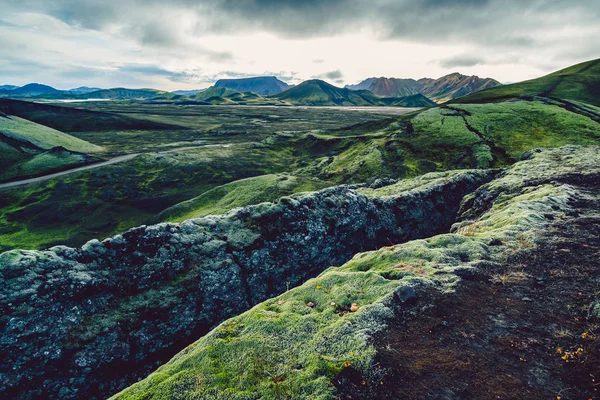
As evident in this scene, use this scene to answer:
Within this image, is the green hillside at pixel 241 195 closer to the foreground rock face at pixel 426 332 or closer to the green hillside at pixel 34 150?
the foreground rock face at pixel 426 332

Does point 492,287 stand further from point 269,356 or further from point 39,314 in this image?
point 39,314

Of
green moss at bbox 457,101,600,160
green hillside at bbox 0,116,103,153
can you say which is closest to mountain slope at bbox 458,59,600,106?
green moss at bbox 457,101,600,160

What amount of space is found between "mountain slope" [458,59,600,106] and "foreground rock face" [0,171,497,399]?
140m

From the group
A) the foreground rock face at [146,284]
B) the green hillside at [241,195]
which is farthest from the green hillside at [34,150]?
the foreground rock face at [146,284]

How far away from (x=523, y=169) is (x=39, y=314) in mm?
57567

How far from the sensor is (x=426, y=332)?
15.2 meters

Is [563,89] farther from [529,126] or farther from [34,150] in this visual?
[34,150]

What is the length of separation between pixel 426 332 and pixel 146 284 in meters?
21.3

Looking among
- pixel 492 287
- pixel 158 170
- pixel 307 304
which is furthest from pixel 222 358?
pixel 158 170

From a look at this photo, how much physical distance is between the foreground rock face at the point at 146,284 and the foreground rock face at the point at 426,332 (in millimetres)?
7774

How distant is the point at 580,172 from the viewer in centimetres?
3775

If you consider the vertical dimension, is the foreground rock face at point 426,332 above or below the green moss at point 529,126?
below

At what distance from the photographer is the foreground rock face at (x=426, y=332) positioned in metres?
12.4

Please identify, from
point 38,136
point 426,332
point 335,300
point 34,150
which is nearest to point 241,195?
point 335,300
